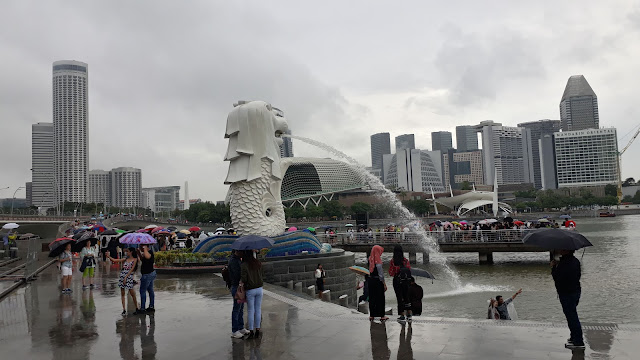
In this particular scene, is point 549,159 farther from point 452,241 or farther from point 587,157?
point 452,241

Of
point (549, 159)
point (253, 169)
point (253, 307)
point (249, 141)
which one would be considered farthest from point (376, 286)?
point (549, 159)

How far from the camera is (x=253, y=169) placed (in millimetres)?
19656

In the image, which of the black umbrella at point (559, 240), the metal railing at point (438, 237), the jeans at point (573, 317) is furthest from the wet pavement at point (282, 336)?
the metal railing at point (438, 237)

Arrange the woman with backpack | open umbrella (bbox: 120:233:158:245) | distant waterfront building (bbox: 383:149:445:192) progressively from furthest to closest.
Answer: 1. distant waterfront building (bbox: 383:149:445:192)
2. open umbrella (bbox: 120:233:158:245)
3. the woman with backpack

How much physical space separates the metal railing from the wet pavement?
22355 millimetres

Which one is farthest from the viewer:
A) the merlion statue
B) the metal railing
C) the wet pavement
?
the metal railing

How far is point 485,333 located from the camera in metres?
8.02

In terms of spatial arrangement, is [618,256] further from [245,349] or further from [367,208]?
[367,208]

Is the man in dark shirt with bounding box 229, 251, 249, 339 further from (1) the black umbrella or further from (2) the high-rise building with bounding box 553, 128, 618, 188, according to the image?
(2) the high-rise building with bounding box 553, 128, 618, 188

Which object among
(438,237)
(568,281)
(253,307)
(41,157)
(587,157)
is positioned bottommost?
(438,237)

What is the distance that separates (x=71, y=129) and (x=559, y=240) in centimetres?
18165

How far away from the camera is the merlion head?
19.7 metres

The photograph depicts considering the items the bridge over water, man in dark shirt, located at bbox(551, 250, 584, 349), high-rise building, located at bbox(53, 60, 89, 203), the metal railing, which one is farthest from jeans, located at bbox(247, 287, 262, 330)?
high-rise building, located at bbox(53, 60, 89, 203)

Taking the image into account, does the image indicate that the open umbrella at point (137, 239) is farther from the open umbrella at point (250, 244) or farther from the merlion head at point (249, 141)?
the merlion head at point (249, 141)
